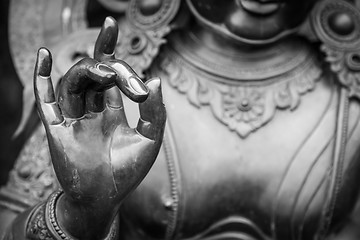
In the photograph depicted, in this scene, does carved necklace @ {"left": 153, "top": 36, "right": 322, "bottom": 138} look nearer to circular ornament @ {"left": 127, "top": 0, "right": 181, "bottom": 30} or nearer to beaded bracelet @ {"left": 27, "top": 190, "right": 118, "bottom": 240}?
circular ornament @ {"left": 127, "top": 0, "right": 181, "bottom": 30}

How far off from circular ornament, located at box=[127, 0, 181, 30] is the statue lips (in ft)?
0.52

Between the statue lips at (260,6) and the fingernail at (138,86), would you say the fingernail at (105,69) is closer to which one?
the fingernail at (138,86)

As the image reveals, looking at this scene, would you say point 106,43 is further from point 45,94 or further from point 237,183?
point 237,183

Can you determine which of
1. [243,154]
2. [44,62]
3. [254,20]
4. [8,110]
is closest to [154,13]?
[254,20]

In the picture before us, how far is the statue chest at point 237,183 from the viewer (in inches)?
67.6

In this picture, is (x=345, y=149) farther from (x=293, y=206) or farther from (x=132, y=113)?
(x=132, y=113)

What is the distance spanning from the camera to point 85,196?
4.75 ft

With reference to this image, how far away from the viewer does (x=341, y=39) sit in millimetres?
1800

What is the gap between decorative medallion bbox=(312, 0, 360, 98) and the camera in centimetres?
177

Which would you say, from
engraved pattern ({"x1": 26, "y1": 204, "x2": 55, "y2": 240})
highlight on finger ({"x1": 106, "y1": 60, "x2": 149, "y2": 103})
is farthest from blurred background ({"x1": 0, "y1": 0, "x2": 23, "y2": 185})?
highlight on finger ({"x1": 106, "y1": 60, "x2": 149, "y2": 103})

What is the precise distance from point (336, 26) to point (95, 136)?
58 cm

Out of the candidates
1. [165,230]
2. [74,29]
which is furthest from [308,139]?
[74,29]

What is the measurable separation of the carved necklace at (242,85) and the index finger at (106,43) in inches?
13.2

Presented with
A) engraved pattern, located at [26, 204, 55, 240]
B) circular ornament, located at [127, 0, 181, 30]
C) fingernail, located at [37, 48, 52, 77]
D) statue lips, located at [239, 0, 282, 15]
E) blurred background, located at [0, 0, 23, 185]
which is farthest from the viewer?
blurred background, located at [0, 0, 23, 185]
